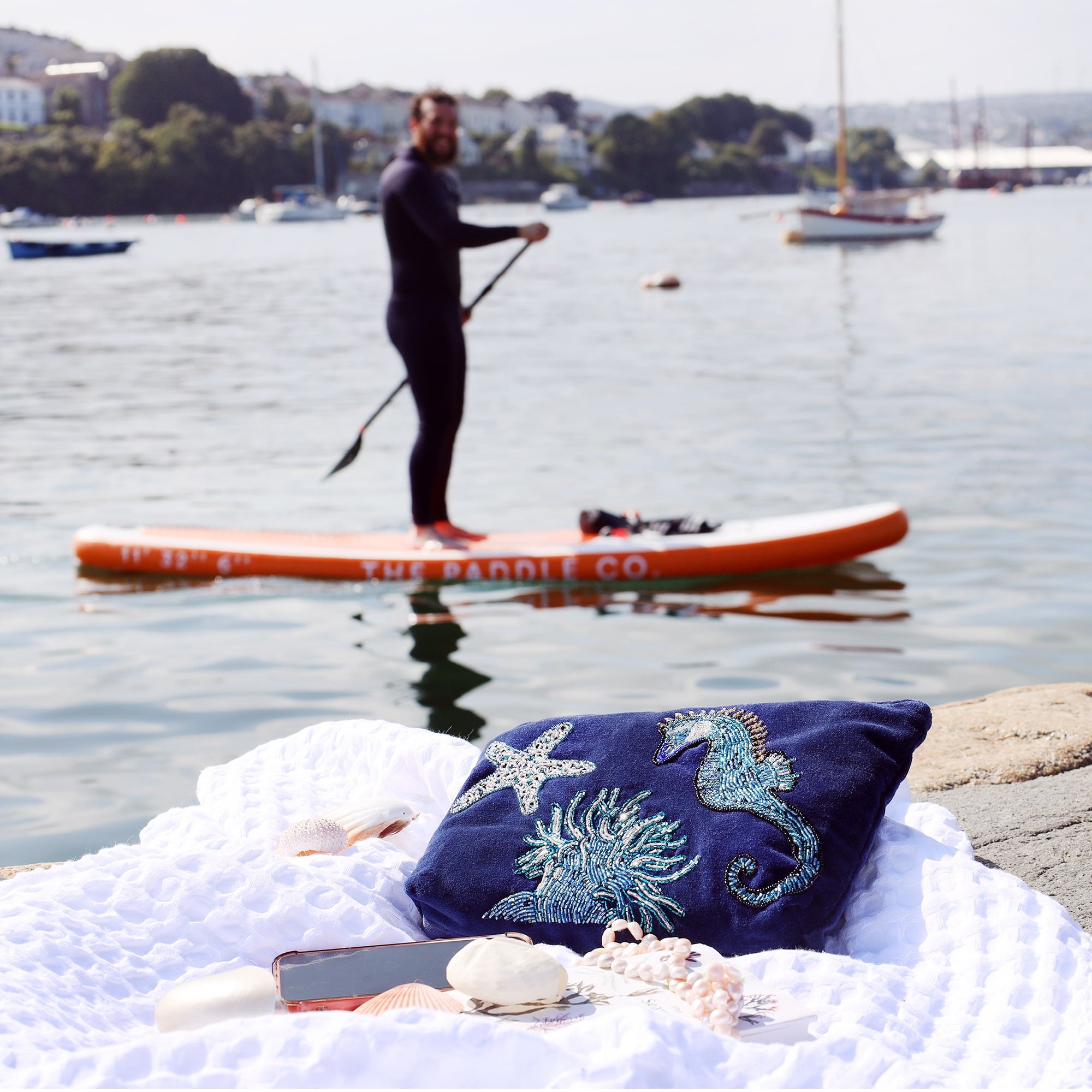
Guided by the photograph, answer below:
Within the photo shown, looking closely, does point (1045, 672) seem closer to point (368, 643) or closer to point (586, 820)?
point (368, 643)

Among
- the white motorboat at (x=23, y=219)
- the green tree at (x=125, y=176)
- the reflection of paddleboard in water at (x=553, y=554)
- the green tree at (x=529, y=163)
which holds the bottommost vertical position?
the reflection of paddleboard in water at (x=553, y=554)

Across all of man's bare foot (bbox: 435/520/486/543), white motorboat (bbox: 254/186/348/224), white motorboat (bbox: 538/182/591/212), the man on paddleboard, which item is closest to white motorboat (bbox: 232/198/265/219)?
white motorboat (bbox: 254/186/348/224)

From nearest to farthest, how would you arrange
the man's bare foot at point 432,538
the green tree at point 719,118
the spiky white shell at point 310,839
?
the spiky white shell at point 310,839 < the man's bare foot at point 432,538 < the green tree at point 719,118

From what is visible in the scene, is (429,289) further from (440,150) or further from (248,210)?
(248,210)

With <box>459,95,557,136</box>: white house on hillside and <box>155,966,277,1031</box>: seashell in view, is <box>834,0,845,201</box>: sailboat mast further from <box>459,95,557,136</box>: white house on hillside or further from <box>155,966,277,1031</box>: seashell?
<box>459,95,557,136</box>: white house on hillside

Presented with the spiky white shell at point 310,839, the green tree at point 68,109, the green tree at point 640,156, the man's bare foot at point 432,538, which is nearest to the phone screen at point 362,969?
the spiky white shell at point 310,839

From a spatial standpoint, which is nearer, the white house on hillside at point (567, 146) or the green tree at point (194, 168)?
the green tree at point (194, 168)

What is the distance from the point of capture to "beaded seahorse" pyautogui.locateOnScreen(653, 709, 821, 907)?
2018mm

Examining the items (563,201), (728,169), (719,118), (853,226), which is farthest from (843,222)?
(719,118)

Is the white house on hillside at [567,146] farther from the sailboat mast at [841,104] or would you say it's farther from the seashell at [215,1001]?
the seashell at [215,1001]

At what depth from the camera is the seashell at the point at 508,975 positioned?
5.61ft

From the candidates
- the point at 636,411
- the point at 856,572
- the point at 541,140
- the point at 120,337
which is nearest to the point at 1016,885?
the point at 856,572

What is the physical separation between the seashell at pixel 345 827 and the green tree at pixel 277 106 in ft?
390

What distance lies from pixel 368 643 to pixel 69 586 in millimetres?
1720
